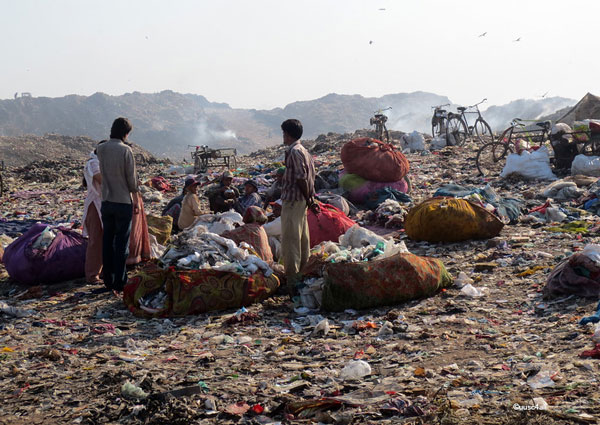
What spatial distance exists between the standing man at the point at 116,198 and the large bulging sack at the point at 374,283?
1768mm

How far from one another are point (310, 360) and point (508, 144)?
876 cm

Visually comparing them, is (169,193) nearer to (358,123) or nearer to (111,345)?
(111,345)

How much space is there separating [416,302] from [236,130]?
3748 inches

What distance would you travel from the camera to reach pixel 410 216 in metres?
6.51

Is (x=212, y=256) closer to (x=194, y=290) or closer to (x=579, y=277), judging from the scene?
(x=194, y=290)

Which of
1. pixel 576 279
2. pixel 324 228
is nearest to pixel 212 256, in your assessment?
pixel 324 228

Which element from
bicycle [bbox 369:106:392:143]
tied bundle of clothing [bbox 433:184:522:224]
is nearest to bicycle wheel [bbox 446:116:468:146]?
bicycle [bbox 369:106:392:143]

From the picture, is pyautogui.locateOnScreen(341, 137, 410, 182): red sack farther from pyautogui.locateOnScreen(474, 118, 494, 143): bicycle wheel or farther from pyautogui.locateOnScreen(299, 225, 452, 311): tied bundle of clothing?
pyautogui.locateOnScreen(474, 118, 494, 143): bicycle wheel

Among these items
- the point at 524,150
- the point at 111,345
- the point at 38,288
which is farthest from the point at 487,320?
the point at 524,150

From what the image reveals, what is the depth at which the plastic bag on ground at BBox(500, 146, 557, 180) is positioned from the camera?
946 cm

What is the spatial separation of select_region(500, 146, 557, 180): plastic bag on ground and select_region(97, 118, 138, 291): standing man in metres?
6.65

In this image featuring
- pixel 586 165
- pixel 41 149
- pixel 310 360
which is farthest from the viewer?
pixel 41 149

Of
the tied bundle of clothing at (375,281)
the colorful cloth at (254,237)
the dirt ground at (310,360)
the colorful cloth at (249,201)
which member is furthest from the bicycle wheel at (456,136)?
→ the tied bundle of clothing at (375,281)

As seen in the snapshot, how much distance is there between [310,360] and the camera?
3416 mm
